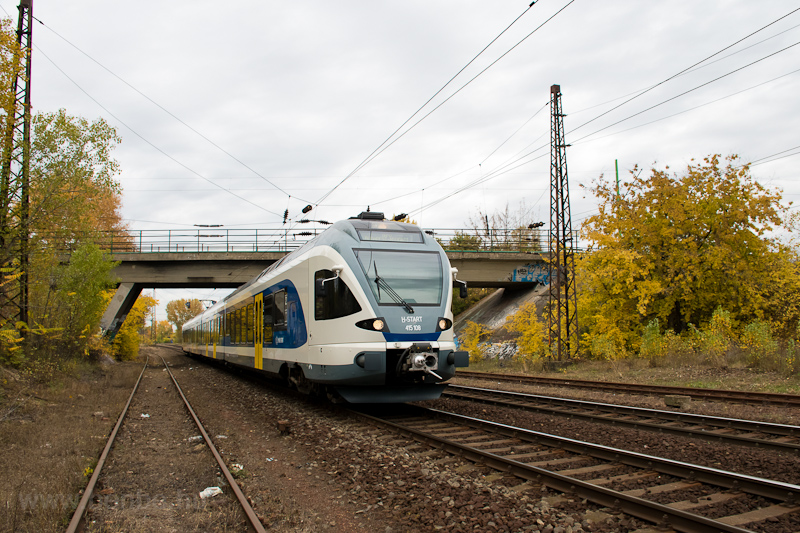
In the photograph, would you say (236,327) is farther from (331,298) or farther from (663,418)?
(663,418)

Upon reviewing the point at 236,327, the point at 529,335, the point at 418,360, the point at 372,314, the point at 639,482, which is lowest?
the point at 639,482

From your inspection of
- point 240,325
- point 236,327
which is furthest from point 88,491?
point 236,327

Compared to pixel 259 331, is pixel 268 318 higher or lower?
higher

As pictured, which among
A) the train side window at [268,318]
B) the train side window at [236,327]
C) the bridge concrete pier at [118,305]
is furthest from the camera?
the bridge concrete pier at [118,305]

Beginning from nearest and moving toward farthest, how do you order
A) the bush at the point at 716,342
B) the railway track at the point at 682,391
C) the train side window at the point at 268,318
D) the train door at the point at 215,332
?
the railway track at the point at 682,391, the train side window at the point at 268,318, the bush at the point at 716,342, the train door at the point at 215,332

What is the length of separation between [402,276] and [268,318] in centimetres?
517

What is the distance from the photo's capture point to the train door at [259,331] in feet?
45.6

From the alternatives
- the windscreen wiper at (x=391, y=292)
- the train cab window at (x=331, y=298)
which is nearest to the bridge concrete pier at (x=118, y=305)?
the train cab window at (x=331, y=298)

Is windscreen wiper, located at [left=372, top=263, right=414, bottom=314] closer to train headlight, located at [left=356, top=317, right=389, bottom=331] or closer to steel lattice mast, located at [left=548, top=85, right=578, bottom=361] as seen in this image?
train headlight, located at [left=356, top=317, right=389, bottom=331]

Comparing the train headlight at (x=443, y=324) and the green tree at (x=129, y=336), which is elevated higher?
the train headlight at (x=443, y=324)

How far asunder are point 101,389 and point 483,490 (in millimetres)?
14406

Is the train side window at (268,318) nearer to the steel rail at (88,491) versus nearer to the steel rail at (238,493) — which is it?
the steel rail at (88,491)

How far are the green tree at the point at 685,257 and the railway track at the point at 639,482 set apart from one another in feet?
46.2

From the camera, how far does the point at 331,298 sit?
954 cm
